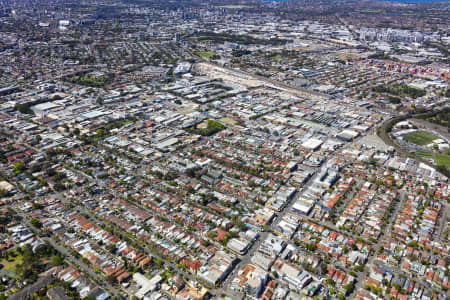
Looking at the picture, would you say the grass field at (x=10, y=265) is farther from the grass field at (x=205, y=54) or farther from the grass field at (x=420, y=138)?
the grass field at (x=205, y=54)

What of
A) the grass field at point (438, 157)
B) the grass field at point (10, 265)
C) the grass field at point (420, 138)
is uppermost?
the grass field at point (420, 138)

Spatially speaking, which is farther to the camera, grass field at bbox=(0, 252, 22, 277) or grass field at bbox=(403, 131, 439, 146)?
grass field at bbox=(403, 131, 439, 146)

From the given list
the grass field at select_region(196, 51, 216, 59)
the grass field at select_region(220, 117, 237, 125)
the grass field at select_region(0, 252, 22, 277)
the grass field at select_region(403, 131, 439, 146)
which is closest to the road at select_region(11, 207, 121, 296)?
the grass field at select_region(0, 252, 22, 277)

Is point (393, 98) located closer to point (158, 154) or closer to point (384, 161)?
point (384, 161)

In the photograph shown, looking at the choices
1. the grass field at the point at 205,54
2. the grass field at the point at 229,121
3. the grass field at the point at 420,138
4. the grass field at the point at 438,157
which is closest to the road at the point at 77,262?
the grass field at the point at 229,121

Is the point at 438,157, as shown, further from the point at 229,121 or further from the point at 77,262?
the point at 77,262

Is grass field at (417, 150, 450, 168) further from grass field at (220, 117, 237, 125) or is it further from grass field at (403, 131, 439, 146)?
grass field at (220, 117, 237, 125)
